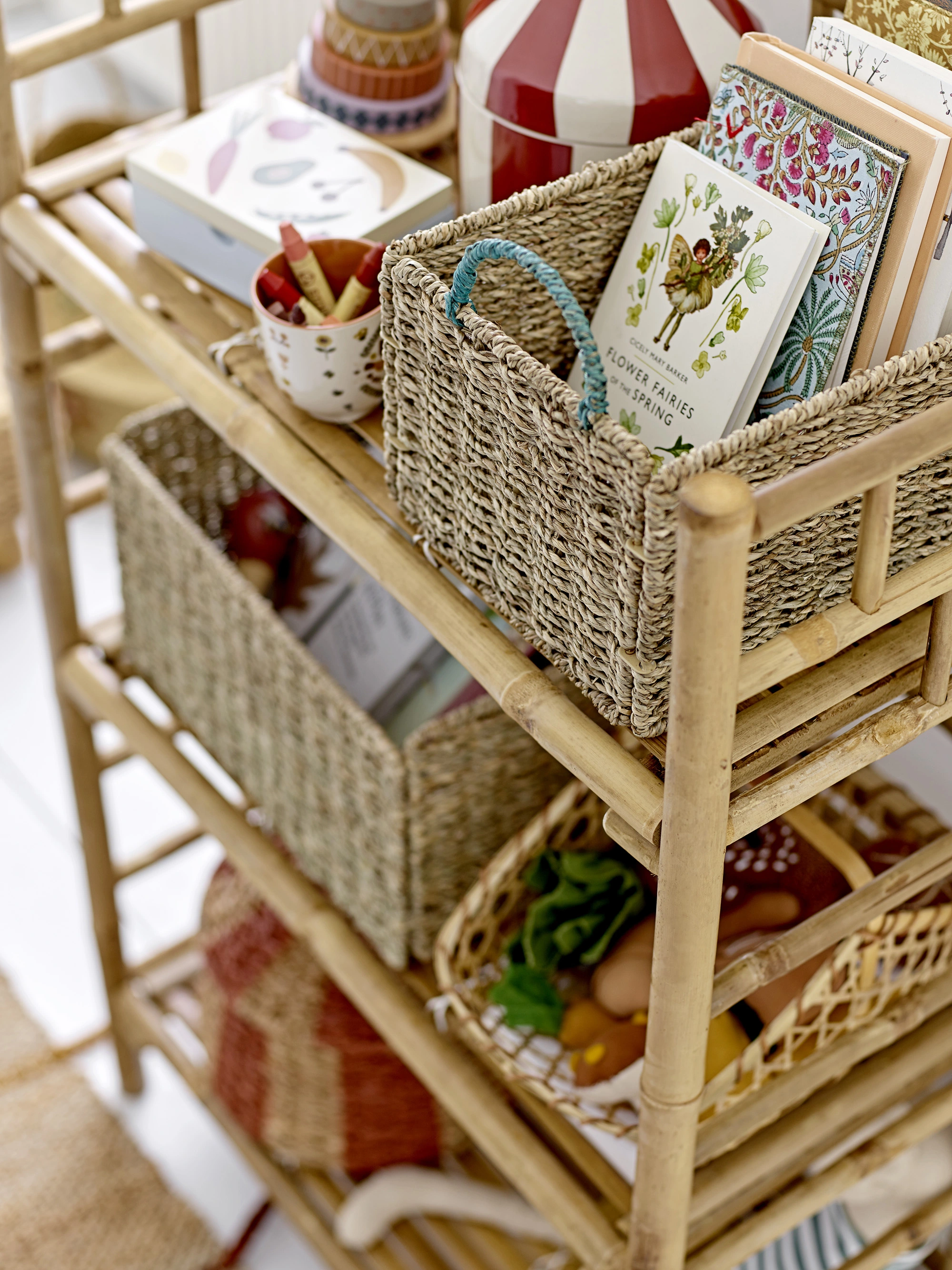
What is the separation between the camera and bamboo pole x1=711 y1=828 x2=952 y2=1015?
0.68m

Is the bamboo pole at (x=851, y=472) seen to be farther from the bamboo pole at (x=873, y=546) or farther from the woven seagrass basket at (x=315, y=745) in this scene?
the woven seagrass basket at (x=315, y=745)

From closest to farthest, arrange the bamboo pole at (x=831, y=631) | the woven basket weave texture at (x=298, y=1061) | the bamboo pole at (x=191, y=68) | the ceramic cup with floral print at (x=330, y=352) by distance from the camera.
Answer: the bamboo pole at (x=831, y=631)
the ceramic cup with floral print at (x=330, y=352)
the bamboo pole at (x=191, y=68)
the woven basket weave texture at (x=298, y=1061)

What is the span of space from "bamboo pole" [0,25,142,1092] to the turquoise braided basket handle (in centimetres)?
45

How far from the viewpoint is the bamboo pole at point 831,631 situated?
1.91ft

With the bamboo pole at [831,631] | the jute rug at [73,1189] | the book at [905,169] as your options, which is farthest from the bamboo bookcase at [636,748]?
the jute rug at [73,1189]

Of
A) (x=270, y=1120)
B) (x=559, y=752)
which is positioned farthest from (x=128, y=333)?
(x=270, y=1120)

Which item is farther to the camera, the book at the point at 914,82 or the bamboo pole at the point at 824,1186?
the bamboo pole at the point at 824,1186

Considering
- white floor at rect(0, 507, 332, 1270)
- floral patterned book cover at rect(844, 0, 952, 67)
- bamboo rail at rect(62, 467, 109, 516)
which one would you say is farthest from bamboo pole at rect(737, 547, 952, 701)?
white floor at rect(0, 507, 332, 1270)

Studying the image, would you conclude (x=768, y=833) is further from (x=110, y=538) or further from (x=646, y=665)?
(x=110, y=538)

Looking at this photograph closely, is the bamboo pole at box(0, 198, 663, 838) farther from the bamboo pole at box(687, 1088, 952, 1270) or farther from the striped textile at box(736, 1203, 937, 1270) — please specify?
the striped textile at box(736, 1203, 937, 1270)

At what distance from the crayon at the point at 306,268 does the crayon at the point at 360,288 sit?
0.4 inches

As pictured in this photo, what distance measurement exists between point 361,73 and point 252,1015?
0.73 meters

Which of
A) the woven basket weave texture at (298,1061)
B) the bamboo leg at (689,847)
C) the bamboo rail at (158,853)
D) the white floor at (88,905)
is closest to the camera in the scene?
the bamboo leg at (689,847)

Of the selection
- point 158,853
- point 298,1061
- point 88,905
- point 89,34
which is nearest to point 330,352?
point 89,34
